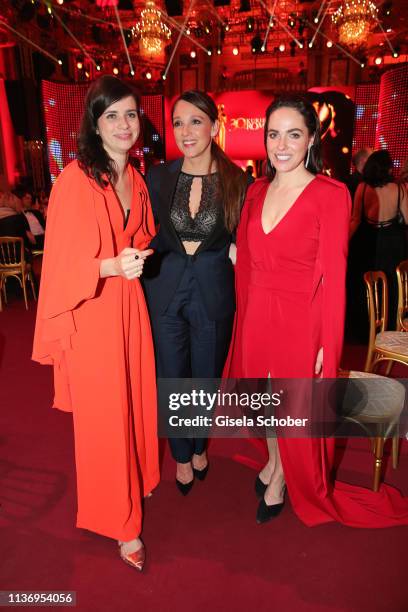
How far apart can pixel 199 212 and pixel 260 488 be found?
1.42 meters

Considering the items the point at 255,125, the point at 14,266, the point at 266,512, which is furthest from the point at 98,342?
the point at 255,125

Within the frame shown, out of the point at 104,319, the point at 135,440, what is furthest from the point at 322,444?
the point at 104,319

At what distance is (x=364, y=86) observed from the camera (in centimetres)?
981

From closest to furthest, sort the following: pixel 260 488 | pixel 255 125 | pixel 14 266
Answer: pixel 260 488 → pixel 14 266 → pixel 255 125

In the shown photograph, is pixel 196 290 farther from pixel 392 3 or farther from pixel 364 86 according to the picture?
pixel 392 3

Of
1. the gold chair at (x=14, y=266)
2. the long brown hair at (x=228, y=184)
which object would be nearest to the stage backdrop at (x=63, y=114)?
the gold chair at (x=14, y=266)

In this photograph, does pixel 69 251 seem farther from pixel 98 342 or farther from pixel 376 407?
pixel 376 407

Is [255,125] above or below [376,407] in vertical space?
above

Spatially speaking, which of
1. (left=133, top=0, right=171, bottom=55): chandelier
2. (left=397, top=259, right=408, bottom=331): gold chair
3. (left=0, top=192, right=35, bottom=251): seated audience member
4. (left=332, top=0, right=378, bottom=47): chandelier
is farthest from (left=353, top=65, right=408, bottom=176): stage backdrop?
(left=0, top=192, right=35, bottom=251): seated audience member

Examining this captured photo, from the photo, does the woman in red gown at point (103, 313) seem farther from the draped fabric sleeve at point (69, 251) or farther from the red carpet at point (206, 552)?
the red carpet at point (206, 552)

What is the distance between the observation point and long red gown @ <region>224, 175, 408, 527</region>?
170 centimetres

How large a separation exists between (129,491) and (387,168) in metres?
3.62

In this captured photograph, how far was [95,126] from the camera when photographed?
160 cm

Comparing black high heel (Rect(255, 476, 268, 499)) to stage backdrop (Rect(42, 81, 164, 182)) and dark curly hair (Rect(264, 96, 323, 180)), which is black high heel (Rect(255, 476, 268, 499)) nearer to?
dark curly hair (Rect(264, 96, 323, 180))
